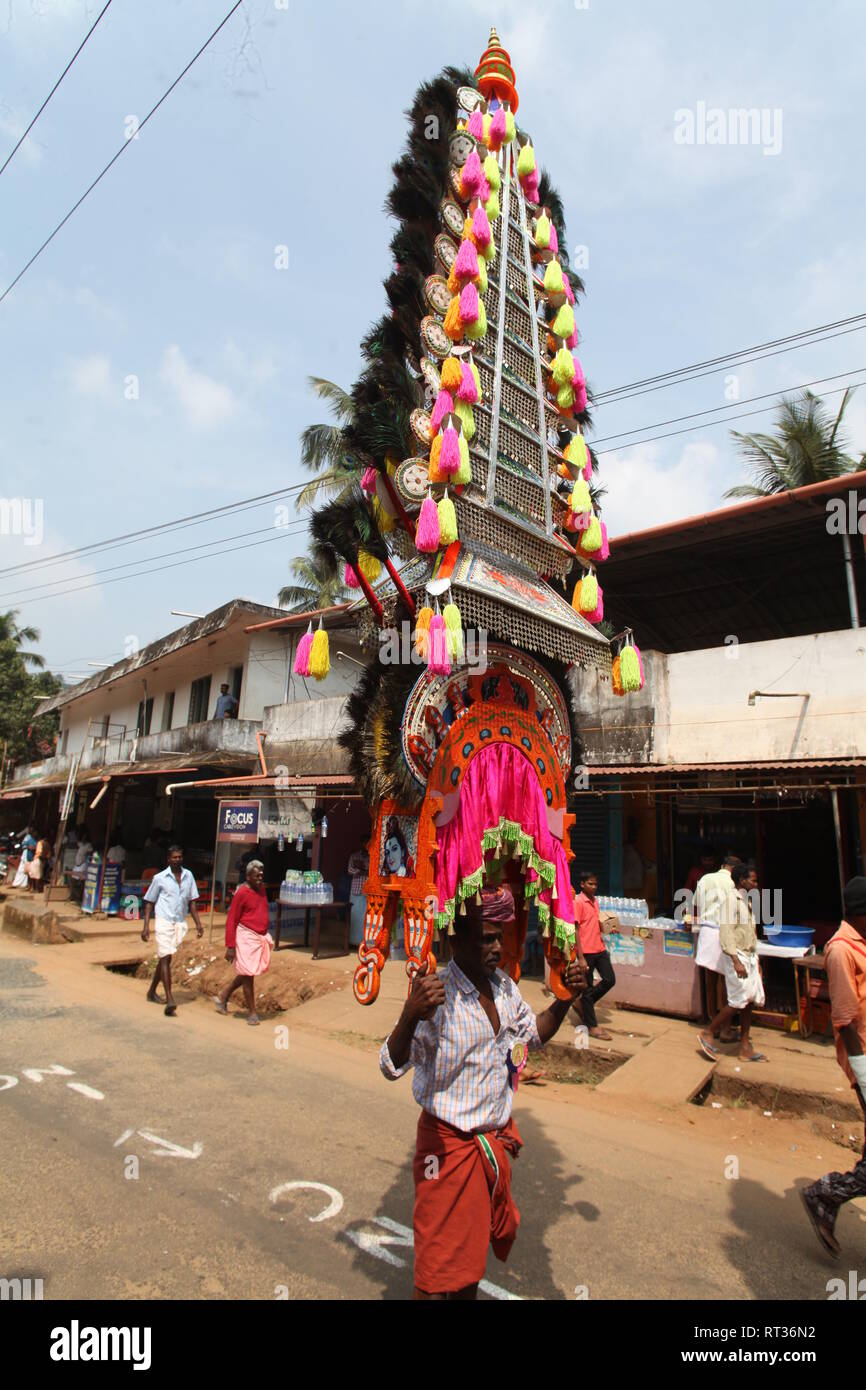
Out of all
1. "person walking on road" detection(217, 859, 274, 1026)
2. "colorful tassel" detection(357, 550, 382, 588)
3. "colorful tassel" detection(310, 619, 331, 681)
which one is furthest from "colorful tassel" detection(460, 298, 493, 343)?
"person walking on road" detection(217, 859, 274, 1026)

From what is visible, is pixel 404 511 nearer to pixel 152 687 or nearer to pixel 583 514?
pixel 583 514

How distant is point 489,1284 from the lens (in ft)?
11.0

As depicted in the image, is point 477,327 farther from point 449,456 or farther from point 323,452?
point 323,452

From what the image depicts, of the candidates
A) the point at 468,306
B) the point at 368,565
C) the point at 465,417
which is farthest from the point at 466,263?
the point at 368,565

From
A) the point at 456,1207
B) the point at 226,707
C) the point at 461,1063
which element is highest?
the point at 226,707

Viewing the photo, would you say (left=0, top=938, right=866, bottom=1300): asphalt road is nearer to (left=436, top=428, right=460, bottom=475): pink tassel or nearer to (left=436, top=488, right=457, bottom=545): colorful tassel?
(left=436, top=488, right=457, bottom=545): colorful tassel

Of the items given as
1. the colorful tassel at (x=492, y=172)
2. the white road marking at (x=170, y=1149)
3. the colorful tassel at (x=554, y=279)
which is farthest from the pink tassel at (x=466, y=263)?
the white road marking at (x=170, y=1149)

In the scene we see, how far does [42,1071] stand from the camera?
20.4ft

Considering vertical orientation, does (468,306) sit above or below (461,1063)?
above

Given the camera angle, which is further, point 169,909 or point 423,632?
point 169,909

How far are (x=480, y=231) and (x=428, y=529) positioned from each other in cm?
177

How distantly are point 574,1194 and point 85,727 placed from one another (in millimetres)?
29821

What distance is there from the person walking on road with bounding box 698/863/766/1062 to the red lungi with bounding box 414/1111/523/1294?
4.83 metres
